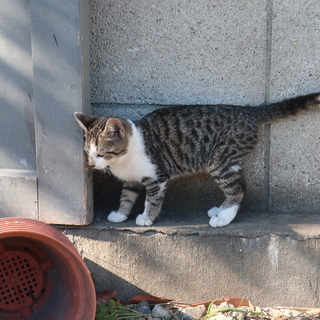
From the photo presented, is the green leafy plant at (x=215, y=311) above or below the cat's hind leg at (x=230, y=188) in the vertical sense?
below

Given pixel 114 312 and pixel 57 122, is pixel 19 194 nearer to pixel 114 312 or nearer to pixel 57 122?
pixel 57 122

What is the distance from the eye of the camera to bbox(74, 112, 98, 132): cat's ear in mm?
3098

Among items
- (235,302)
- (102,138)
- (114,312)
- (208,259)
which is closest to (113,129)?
(102,138)

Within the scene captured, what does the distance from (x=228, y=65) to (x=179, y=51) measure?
386 millimetres

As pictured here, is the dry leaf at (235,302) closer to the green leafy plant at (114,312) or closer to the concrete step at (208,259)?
the concrete step at (208,259)

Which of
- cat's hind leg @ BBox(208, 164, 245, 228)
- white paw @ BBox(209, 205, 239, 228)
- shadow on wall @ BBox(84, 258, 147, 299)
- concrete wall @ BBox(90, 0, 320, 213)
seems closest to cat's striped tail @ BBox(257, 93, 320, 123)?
concrete wall @ BBox(90, 0, 320, 213)

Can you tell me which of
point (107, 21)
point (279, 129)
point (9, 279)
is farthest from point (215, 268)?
point (107, 21)

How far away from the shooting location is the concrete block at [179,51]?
343 cm

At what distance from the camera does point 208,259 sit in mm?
3285

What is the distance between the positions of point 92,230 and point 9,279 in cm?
68

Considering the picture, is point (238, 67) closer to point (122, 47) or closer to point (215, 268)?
point (122, 47)

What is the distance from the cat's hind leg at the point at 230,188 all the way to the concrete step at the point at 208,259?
0.10 m

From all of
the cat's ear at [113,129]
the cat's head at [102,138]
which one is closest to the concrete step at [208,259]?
the cat's head at [102,138]

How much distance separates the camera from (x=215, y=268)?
3293 mm
